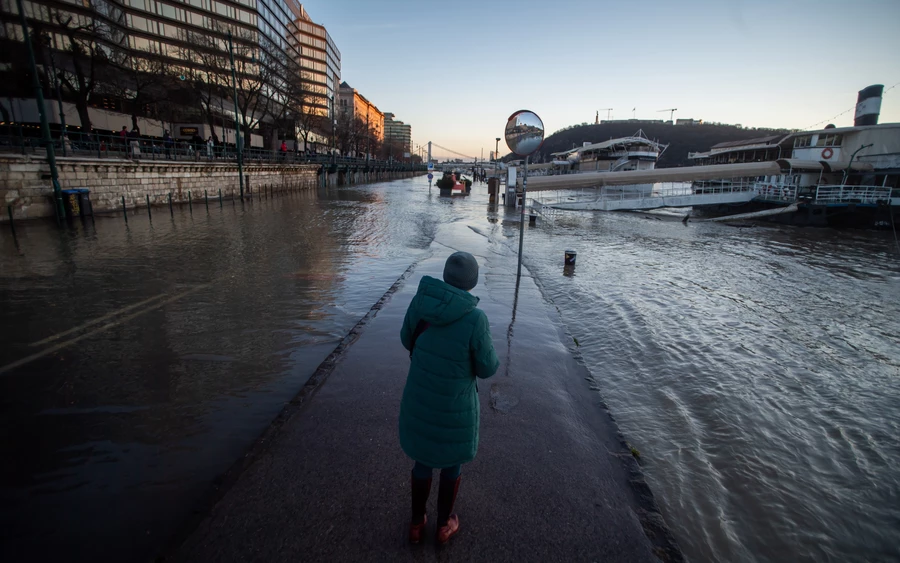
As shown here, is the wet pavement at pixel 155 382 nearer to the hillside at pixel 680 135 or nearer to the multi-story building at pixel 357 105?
the multi-story building at pixel 357 105

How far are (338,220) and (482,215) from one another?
9743mm

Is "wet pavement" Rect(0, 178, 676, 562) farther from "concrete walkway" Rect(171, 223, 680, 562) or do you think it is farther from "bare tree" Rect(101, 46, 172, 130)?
"bare tree" Rect(101, 46, 172, 130)

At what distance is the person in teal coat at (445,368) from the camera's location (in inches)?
93.4

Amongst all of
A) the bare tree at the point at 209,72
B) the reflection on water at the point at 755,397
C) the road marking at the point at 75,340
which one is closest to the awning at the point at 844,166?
the reflection on water at the point at 755,397

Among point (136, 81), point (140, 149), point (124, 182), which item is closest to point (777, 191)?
point (124, 182)

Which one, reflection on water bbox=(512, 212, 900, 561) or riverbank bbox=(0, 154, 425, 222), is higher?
riverbank bbox=(0, 154, 425, 222)

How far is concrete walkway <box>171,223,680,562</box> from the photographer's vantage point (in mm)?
2674

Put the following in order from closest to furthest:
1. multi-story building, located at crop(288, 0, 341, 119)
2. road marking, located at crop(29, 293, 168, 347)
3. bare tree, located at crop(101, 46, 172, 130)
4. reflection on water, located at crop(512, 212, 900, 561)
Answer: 1. reflection on water, located at crop(512, 212, 900, 561)
2. road marking, located at crop(29, 293, 168, 347)
3. bare tree, located at crop(101, 46, 172, 130)
4. multi-story building, located at crop(288, 0, 341, 119)

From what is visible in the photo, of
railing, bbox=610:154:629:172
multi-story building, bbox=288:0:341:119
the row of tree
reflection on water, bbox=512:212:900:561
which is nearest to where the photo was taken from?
reflection on water, bbox=512:212:900:561

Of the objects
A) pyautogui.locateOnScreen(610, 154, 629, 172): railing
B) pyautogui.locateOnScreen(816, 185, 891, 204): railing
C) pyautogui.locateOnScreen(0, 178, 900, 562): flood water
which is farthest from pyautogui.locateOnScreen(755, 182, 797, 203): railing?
pyautogui.locateOnScreen(610, 154, 629, 172): railing

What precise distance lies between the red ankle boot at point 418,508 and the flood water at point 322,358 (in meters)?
1.60

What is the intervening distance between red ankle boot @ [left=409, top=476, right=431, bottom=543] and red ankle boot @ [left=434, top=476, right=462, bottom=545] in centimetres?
9

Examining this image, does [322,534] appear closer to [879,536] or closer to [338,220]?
[879,536]

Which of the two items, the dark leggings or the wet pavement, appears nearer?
the dark leggings
